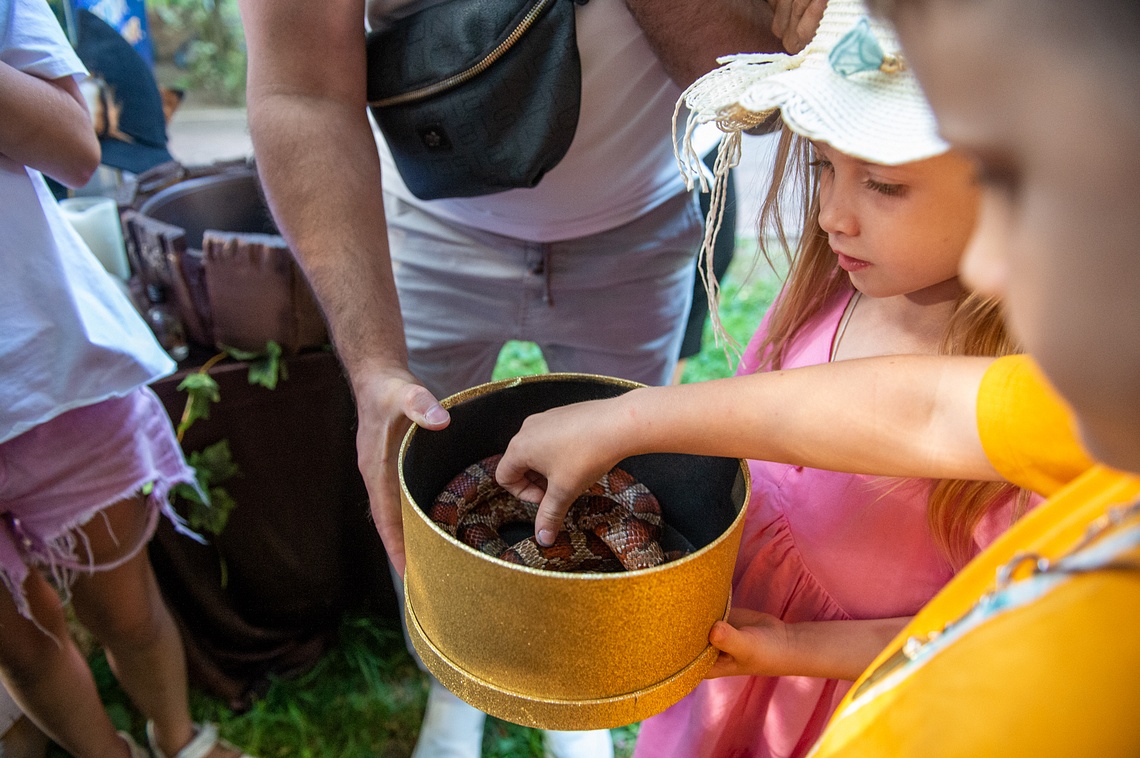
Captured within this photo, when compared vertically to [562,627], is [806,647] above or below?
below

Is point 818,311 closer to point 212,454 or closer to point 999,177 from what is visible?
point 999,177

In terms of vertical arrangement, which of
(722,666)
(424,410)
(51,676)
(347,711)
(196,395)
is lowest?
(347,711)

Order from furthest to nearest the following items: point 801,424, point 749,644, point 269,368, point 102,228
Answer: point 102,228 < point 269,368 < point 749,644 < point 801,424

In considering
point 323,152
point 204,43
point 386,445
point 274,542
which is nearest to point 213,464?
point 274,542

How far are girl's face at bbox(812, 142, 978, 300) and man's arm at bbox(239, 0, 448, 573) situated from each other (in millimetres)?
736

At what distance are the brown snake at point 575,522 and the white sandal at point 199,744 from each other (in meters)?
1.39

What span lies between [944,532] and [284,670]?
6.72 ft

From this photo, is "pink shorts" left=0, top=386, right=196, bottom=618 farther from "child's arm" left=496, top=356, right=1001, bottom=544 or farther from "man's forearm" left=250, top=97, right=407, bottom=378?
"child's arm" left=496, top=356, right=1001, bottom=544

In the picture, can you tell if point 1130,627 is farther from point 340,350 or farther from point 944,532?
point 340,350

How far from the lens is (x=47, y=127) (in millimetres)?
1390

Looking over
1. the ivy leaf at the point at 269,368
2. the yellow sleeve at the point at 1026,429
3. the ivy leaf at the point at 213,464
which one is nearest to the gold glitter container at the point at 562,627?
the yellow sleeve at the point at 1026,429

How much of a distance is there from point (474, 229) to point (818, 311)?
2.77ft

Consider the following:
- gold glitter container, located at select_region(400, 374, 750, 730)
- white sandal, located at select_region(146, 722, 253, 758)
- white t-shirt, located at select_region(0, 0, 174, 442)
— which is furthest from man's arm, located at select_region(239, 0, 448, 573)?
white sandal, located at select_region(146, 722, 253, 758)

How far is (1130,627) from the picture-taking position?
426 millimetres
